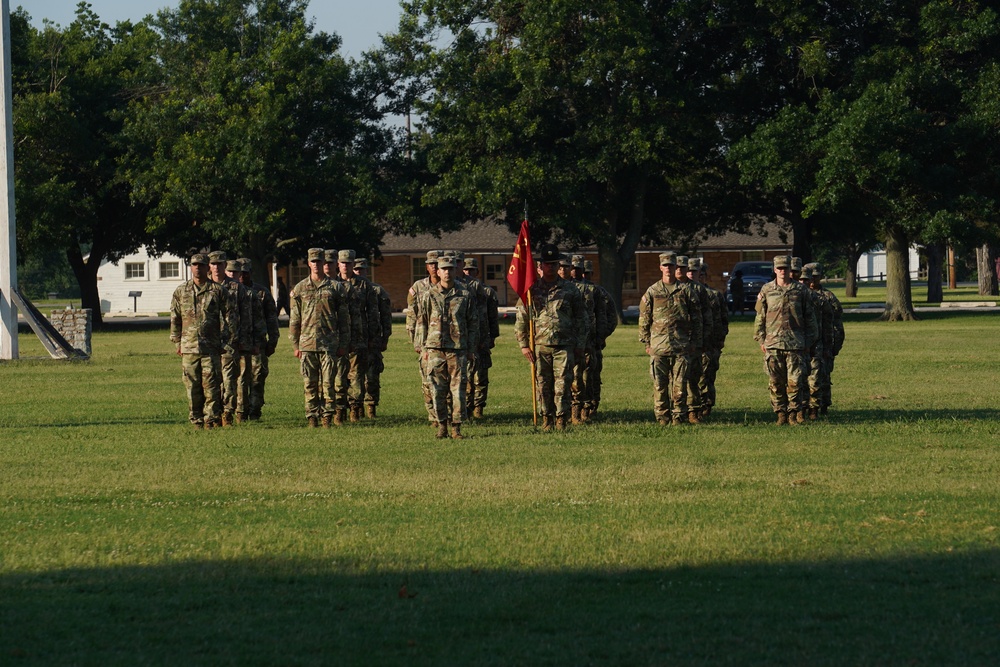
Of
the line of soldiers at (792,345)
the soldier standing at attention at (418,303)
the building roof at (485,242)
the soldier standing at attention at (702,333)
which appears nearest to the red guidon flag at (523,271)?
the soldier standing at attention at (418,303)

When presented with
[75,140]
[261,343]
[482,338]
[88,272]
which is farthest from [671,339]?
[88,272]

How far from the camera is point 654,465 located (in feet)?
42.9

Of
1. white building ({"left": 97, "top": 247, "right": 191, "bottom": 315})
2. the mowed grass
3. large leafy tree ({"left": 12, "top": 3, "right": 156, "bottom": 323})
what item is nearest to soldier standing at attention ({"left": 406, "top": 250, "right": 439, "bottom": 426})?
the mowed grass

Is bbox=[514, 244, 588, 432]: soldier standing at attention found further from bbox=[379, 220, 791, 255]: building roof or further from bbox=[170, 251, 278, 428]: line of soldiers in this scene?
bbox=[379, 220, 791, 255]: building roof

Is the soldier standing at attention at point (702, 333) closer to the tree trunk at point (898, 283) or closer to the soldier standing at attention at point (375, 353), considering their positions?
the soldier standing at attention at point (375, 353)

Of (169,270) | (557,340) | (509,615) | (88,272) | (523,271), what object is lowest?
(509,615)

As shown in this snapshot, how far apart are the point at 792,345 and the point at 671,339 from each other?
1.40 metres

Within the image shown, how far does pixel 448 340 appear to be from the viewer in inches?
608

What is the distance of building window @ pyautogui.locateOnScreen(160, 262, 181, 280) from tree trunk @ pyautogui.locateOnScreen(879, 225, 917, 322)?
146 ft

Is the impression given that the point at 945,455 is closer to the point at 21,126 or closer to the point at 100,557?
the point at 100,557

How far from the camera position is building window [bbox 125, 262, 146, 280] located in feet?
260

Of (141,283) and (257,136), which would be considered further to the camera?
(141,283)

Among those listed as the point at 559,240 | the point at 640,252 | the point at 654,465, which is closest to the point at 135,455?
the point at 654,465

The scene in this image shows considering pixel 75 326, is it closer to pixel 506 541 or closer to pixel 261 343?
pixel 261 343
